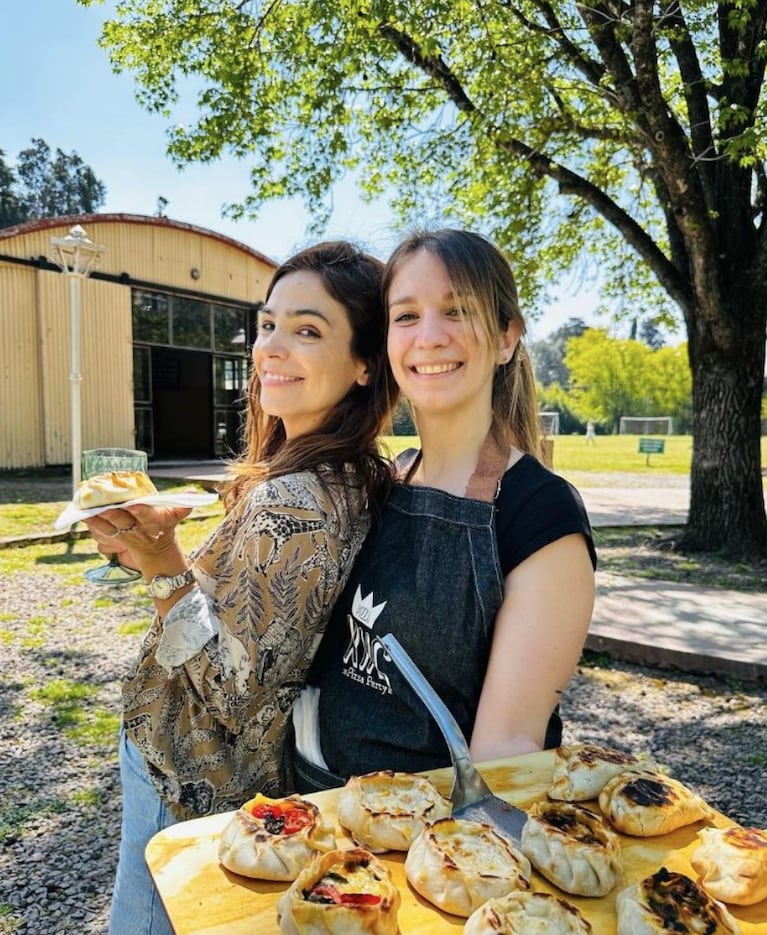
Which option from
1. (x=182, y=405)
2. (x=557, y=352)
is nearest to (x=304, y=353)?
(x=182, y=405)

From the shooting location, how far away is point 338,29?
6.95 meters

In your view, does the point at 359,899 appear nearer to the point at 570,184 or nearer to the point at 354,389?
the point at 354,389

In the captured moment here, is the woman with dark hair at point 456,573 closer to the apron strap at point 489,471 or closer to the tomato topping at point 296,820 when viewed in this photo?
the apron strap at point 489,471

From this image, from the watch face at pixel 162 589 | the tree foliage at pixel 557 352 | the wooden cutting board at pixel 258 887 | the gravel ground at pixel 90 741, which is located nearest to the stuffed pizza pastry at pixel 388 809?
the wooden cutting board at pixel 258 887

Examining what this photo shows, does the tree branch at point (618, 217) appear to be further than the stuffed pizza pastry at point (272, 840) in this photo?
Yes

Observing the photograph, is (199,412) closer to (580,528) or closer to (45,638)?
(45,638)

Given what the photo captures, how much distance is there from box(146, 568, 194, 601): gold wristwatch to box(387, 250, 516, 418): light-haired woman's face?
0.64m

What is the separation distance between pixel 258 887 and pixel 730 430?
786cm

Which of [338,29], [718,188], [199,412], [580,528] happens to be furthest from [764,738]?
[199,412]

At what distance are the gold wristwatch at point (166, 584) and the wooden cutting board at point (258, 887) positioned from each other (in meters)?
0.47

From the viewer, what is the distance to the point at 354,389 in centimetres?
190

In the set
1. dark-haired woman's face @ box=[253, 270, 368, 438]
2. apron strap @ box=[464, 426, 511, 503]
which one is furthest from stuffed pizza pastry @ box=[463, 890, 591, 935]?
dark-haired woman's face @ box=[253, 270, 368, 438]

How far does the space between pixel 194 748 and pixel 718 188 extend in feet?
26.5

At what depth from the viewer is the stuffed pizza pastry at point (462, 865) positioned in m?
0.91
